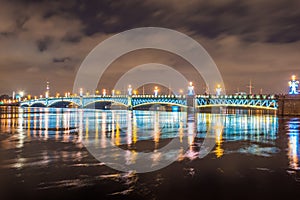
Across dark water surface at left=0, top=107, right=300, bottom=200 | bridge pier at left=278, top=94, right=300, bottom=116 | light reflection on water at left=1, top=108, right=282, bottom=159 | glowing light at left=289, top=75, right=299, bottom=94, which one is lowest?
dark water surface at left=0, top=107, right=300, bottom=200

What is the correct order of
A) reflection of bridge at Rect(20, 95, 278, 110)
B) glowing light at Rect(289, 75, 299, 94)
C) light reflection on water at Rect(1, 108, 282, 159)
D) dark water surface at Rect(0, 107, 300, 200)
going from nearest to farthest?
dark water surface at Rect(0, 107, 300, 200), light reflection on water at Rect(1, 108, 282, 159), glowing light at Rect(289, 75, 299, 94), reflection of bridge at Rect(20, 95, 278, 110)

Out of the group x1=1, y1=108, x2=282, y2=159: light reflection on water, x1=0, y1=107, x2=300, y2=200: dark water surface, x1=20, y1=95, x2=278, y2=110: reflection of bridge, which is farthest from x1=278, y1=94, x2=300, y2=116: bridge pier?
x1=0, y1=107, x2=300, y2=200: dark water surface

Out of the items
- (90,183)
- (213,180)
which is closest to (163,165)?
(213,180)

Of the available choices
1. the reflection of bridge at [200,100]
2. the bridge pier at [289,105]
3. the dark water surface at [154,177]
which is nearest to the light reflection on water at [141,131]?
the dark water surface at [154,177]

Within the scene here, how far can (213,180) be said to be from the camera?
11969mm

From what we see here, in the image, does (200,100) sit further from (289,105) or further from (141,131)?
(141,131)

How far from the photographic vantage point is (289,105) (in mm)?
71688

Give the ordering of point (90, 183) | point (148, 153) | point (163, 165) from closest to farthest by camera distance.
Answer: point (90, 183) → point (163, 165) → point (148, 153)

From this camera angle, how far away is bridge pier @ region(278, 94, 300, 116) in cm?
7009

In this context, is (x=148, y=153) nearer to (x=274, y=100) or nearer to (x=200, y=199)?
(x=200, y=199)

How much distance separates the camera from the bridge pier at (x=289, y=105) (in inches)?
2759

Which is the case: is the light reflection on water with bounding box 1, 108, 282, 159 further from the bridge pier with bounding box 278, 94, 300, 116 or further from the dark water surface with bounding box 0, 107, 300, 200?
the bridge pier with bounding box 278, 94, 300, 116

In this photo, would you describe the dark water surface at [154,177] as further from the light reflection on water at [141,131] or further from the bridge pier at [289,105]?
the bridge pier at [289,105]

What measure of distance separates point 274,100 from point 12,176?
2858 inches
